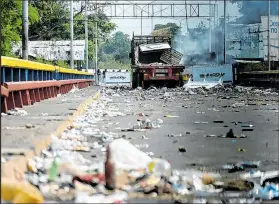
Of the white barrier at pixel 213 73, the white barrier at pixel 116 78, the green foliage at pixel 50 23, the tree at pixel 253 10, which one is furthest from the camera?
the tree at pixel 253 10

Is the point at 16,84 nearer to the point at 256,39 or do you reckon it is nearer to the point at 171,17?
the point at 171,17

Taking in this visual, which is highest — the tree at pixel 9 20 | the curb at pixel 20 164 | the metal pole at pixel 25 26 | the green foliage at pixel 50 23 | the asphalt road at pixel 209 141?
the green foliage at pixel 50 23

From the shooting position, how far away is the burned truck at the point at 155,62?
3678 centimetres

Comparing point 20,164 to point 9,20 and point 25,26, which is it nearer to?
point 25,26

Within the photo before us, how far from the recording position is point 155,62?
39375 mm

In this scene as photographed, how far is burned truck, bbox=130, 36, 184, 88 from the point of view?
36.8m

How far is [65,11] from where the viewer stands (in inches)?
2645

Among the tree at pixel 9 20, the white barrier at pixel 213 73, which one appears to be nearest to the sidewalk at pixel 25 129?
the tree at pixel 9 20

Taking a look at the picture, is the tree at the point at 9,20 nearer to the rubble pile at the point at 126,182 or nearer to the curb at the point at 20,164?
the curb at the point at 20,164

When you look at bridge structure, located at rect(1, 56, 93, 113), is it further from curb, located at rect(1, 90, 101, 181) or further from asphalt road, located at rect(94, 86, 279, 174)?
curb, located at rect(1, 90, 101, 181)

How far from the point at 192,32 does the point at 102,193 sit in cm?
9374

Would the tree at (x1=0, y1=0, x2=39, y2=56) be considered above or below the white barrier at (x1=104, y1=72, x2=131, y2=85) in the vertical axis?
above

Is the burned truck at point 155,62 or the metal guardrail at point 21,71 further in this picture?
the burned truck at point 155,62

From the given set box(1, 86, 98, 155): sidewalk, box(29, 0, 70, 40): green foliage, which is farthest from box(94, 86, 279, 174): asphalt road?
box(29, 0, 70, 40): green foliage
